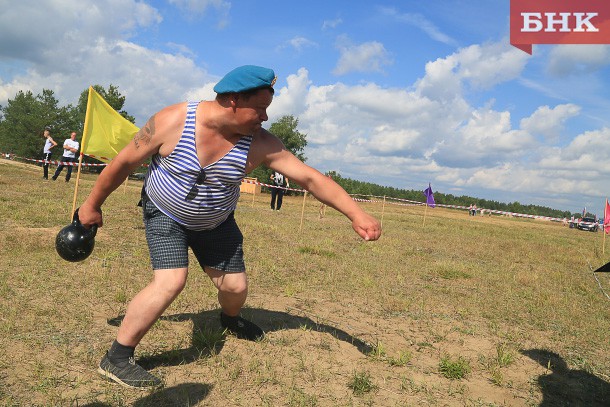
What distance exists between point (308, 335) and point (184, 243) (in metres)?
1.52

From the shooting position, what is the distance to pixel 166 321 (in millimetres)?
4066

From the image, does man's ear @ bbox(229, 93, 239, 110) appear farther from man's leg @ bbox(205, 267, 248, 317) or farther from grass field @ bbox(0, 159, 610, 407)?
grass field @ bbox(0, 159, 610, 407)

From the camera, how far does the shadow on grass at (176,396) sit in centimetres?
265

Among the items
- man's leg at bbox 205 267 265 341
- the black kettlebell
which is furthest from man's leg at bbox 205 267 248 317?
the black kettlebell

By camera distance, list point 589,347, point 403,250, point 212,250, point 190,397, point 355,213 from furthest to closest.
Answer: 1. point 403,250
2. point 589,347
3. point 212,250
4. point 355,213
5. point 190,397

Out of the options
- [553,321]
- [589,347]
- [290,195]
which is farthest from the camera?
[290,195]

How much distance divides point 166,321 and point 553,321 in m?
4.37

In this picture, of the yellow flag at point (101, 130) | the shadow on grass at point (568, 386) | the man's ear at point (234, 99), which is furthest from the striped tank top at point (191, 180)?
the yellow flag at point (101, 130)

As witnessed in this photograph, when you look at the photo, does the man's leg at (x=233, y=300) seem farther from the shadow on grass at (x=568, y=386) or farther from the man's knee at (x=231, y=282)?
the shadow on grass at (x=568, y=386)

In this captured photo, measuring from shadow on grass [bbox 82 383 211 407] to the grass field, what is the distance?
0.04ft

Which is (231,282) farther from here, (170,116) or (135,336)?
(170,116)

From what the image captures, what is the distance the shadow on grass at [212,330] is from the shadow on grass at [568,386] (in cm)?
132

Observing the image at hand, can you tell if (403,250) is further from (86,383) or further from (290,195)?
(290,195)

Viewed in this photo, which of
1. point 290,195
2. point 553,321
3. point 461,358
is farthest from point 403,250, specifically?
point 290,195
